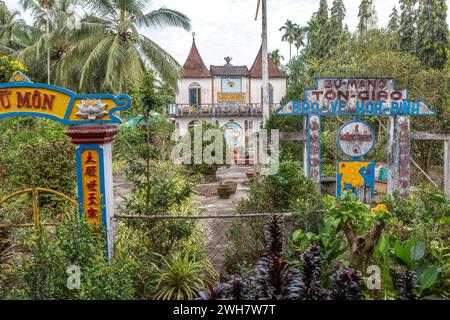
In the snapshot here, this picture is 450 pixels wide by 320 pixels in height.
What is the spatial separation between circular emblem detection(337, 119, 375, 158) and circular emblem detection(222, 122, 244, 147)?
19.1 meters

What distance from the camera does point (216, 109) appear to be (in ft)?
91.9

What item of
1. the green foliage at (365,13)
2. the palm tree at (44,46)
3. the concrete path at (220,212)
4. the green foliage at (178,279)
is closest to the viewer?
the green foliage at (178,279)

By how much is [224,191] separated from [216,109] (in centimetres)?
1630

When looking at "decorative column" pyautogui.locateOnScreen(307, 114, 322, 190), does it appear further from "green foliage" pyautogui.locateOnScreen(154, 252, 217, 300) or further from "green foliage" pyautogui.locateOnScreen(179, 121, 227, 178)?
"green foliage" pyautogui.locateOnScreen(179, 121, 227, 178)

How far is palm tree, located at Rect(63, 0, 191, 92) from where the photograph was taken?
54.9 feet

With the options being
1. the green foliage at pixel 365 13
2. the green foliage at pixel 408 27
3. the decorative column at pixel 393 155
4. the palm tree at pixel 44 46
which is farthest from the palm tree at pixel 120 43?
the green foliage at pixel 365 13

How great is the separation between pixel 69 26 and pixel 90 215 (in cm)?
1385

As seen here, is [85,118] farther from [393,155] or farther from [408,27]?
[408,27]

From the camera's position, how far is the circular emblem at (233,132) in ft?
92.4

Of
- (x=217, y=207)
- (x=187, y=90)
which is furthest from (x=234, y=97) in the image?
(x=217, y=207)

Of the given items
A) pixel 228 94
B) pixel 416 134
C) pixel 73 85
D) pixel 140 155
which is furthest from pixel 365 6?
pixel 140 155

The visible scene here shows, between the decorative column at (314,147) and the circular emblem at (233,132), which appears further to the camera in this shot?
the circular emblem at (233,132)

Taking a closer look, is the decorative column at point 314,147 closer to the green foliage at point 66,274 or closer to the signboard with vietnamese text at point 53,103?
the signboard with vietnamese text at point 53,103

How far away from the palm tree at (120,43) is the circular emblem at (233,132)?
1016cm
